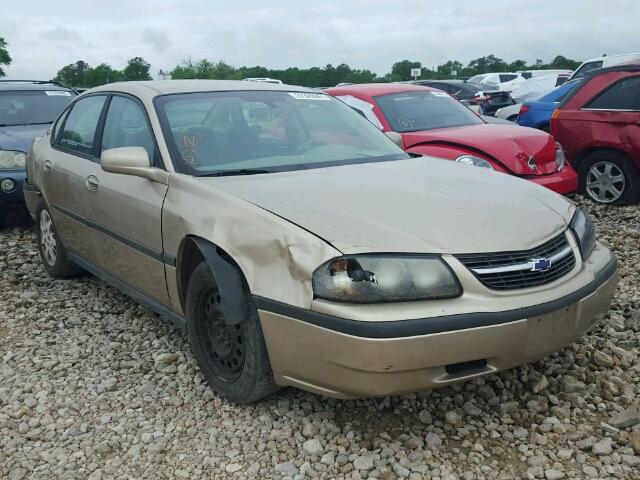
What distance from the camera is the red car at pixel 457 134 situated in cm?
606

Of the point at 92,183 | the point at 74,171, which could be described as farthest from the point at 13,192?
the point at 92,183

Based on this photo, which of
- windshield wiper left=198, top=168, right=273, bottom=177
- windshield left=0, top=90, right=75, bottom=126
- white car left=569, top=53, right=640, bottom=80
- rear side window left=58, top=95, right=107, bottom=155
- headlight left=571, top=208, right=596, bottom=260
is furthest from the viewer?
white car left=569, top=53, right=640, bottom=80

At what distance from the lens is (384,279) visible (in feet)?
8.34

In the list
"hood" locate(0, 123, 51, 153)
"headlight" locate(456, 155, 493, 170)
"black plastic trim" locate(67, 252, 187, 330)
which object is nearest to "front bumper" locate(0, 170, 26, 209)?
"hood" locate(0, 123, 51, 153)

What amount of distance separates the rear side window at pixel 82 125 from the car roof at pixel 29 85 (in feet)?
13.1

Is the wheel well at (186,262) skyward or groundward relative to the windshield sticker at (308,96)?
groundward

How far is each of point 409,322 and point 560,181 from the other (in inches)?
163

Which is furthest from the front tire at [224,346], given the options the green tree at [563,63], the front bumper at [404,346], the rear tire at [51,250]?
the green tree at [563,63]

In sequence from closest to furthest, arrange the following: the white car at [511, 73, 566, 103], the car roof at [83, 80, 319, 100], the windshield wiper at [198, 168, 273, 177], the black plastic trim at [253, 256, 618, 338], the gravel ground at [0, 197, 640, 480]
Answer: the black plastic trim at [253, 256, 618, 338]
the gravel ground at [0, 197, 640, 480]
the windshield wiper at [198, 168, 273, 177]
the car roof at [83, 80, 319, 100]
the white car at [511, 73, 566, 103]

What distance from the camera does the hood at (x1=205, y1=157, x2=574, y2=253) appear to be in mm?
2652

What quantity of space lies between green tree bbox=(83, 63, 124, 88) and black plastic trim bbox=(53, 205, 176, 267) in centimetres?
4498

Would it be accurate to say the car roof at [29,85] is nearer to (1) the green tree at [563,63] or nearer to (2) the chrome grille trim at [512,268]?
(2) the chrome grille trim at [512,268]

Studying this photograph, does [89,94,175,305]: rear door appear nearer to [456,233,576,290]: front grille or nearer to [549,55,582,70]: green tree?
[456,233,576,290]: front grille

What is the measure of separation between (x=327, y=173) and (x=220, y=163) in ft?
1.83
